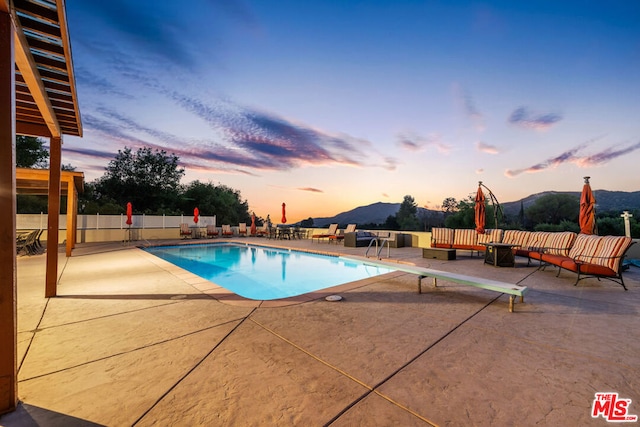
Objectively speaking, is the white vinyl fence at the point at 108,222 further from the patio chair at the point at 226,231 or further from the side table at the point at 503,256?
the side table at the point at 503,256

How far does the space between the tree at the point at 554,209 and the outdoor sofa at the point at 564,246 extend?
112ft

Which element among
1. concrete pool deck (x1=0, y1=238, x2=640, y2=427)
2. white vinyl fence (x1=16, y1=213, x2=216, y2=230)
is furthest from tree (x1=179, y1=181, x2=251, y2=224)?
concrete pool deck (x1=0, y1=238, x2=640, y2=427)

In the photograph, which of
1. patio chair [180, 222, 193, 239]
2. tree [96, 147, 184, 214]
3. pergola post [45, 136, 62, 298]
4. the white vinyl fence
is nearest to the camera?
pergola post [45, 136, 62, 298]

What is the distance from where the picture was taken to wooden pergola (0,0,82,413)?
1425 millimetres

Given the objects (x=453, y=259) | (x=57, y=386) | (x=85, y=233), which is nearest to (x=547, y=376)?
(x=57, y=386)

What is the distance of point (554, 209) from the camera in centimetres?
3472

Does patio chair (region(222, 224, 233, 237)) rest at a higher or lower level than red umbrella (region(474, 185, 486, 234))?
lower

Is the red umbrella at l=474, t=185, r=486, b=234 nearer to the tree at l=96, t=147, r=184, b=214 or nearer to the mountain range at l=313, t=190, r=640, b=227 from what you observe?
the mountain range at l=313, t=190, r=640, b=227

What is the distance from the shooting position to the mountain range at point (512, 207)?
42.5 meters

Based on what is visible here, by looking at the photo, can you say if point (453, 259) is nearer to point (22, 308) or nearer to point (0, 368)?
point (0, 368)

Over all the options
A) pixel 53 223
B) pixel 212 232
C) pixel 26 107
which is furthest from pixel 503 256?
pixel 212 232

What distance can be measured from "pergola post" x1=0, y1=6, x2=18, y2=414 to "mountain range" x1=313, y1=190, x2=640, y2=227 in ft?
72.5

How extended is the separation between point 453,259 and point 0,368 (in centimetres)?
822

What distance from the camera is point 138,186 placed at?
25.6 m
